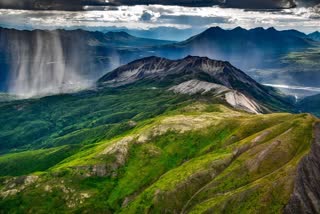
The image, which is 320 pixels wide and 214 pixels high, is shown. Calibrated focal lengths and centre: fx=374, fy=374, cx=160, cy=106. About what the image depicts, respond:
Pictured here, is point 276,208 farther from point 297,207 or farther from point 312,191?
point 312,191

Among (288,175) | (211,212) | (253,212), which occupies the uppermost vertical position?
(288,175)

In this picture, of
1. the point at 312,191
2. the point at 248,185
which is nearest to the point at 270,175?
the point at 248,185

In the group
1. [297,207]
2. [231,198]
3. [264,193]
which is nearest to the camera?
[297,207]

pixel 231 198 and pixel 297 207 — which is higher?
pixel 297 207

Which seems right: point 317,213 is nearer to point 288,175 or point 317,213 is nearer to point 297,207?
point 297,207

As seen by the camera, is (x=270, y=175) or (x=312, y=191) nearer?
(x=312, y=191)

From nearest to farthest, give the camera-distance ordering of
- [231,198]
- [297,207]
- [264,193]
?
[297,207] < [264,193] < [231,198]
